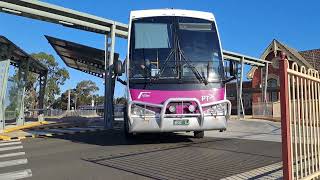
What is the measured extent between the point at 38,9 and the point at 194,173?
12369 mm

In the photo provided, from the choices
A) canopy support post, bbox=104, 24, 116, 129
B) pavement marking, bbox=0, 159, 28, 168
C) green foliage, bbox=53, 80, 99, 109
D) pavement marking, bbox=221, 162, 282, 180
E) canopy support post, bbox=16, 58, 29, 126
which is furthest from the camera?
green foliage, bbox=53, 80, 99, 109

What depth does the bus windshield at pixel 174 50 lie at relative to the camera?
12164mm

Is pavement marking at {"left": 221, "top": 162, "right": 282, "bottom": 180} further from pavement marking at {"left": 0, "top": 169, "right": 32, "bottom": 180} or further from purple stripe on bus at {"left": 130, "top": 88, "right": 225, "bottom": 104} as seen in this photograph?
purple stripe on bus at {"left": 130, "top": 88, "right": 225, "bottom": 104}

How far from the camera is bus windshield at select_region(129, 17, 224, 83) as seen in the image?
12.2m

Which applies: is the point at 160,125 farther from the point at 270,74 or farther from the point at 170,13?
the point at 270,74

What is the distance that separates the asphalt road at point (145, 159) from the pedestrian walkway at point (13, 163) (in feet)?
0.48

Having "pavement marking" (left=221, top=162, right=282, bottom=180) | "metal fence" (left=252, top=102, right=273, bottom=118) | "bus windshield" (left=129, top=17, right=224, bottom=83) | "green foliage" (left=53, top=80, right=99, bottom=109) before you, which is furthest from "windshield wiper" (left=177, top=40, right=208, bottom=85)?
"green foliage" (left=53, top=80, right=99, bottom=109)

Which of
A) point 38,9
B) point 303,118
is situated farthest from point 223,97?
point 38,9

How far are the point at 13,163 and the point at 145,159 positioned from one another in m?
2.88

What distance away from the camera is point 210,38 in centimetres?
1292

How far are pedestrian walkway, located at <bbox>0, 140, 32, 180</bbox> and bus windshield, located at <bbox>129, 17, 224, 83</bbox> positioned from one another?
362 centimetres

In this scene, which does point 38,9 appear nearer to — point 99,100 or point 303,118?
point 303,118

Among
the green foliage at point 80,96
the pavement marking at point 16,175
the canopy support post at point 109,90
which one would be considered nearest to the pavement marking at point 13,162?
the pavement marking at point 16,175

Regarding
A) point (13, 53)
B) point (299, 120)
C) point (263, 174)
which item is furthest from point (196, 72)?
point (13, 53)
